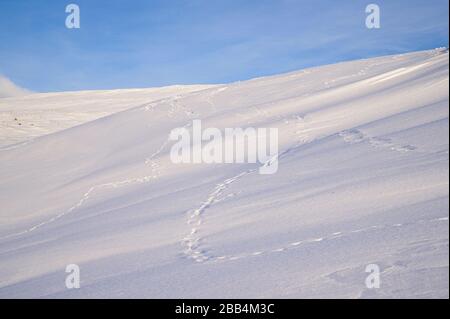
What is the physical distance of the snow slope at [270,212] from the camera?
2621 mm

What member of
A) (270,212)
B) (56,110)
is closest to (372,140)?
(270,212)

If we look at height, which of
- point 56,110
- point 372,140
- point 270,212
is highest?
point 56,110

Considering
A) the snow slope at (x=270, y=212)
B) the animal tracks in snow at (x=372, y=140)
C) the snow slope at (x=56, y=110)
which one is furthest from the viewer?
the snow slope at (x=56, y=110)

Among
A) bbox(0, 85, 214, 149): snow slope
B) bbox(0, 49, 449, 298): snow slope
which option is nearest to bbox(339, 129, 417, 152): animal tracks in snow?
bbox(0, 49, 449, 298): snow slope

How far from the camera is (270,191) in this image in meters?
4.39

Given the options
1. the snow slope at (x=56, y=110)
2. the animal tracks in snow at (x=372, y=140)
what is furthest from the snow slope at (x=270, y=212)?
the snow slope at (x=56, y=110)

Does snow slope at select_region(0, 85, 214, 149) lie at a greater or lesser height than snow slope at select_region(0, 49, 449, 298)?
greater

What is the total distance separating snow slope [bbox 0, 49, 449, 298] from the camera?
8.60 feet

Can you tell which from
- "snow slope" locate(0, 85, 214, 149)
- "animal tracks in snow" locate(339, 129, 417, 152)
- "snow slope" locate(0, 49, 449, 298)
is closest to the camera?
"snow slope" locate(0, 49, 449, 298)

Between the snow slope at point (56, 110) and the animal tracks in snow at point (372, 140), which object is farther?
the snow slope at point (56, 110)

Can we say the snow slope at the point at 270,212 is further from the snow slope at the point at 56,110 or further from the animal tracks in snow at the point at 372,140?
the snow slope at the point at 56,110

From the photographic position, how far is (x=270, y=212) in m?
3.78

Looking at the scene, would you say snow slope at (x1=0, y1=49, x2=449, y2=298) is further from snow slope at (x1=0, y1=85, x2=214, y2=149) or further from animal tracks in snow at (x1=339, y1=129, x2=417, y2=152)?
snow slope at (x1=0, y1=85, x2=214, y2=149)

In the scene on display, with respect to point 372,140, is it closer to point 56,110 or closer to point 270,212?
point 270,212
